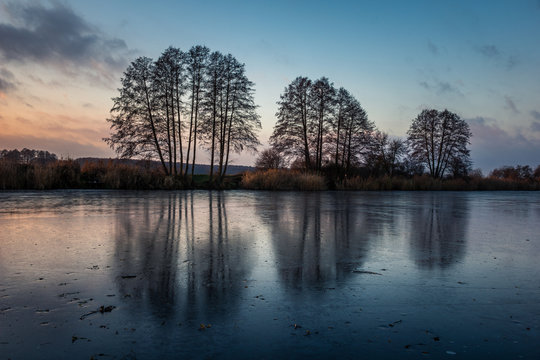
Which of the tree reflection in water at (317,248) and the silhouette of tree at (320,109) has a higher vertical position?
the silhouette of tree at (320,109)

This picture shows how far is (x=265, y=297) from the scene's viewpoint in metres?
2.94

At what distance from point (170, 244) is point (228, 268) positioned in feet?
5.41

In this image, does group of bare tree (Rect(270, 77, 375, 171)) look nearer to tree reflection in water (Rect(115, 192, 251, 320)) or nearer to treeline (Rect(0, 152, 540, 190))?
treeline (Rect(0, 152, 540, 190))

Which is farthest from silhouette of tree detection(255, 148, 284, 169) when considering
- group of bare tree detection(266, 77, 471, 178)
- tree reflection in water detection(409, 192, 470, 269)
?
tree reflection in water detection(409, 192, 470, 269)

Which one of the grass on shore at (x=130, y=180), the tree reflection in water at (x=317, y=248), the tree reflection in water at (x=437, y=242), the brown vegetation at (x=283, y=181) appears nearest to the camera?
the tree reflection in water at (x=317, y=248)

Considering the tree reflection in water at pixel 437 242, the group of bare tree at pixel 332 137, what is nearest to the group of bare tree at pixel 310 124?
the group of bare tree at pixel 332 137

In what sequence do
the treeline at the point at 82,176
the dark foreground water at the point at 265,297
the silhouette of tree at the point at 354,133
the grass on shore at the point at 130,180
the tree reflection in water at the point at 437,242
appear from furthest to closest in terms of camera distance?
the silhouette of tree at the point at 354,133, the grass on shore at the point at 130,180, the treeline at the point at 82,176, the tree reflection in water at the point at 437,242, the dark foreground water at the point at 265,297

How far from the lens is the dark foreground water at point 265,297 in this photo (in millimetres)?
2111

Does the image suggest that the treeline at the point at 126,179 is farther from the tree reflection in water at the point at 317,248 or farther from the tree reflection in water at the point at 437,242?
the tree reflection in water at the point at 437,242

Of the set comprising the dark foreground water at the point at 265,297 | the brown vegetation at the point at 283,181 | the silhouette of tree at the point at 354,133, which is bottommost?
the dark foreground water at the point at 265,297

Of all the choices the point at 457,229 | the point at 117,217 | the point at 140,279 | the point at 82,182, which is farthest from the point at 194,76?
the point at 140,279

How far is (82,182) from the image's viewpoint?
22281mm

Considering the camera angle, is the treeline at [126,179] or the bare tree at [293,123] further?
the bare tree at [293,123]

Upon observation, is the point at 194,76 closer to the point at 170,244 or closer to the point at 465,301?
the point at 170,244
